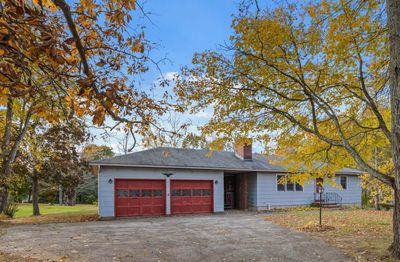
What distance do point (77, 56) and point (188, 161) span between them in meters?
14.8

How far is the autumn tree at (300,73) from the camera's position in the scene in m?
9.06

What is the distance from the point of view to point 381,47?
9.73 m

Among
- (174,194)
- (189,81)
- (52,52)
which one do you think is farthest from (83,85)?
(174,194)

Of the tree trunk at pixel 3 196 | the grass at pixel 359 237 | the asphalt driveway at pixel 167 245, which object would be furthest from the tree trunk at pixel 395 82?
the tree trunk at pixel 3 196

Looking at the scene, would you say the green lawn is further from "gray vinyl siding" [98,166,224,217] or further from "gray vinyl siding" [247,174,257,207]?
"gray vinyl siding" [247,174,257,207]

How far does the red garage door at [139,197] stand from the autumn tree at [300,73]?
909 centimetres

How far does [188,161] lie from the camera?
20.4m

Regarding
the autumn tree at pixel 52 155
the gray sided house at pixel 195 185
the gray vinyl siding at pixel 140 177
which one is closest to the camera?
the gray vinyl siding at pixel 140 177

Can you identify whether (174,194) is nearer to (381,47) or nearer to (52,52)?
(381,47)

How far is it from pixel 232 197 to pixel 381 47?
16.3 m

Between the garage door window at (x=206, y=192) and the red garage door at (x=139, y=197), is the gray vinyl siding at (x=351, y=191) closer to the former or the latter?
the garage door window at (x=206, y=192)

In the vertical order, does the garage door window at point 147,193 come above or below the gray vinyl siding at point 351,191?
above

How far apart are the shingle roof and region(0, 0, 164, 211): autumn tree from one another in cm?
1124

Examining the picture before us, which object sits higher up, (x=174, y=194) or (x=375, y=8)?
(x=375, y=8)
